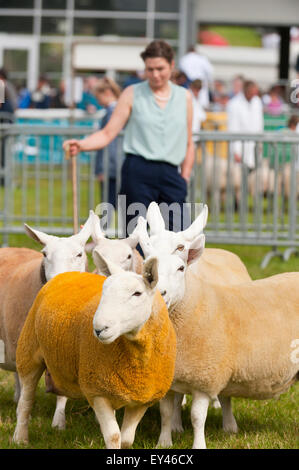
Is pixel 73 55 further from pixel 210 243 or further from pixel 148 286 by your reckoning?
pixel 148 286

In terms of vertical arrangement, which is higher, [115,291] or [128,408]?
[115,291]

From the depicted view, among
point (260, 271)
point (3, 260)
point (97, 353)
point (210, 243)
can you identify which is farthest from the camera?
point (210, 243)

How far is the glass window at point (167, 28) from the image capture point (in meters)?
24.6

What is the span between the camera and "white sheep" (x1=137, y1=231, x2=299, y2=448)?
15.2ft

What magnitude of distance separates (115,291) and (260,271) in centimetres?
621

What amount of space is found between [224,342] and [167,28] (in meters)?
20.9

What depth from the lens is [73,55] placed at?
18.7 m

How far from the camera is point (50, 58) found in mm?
26203

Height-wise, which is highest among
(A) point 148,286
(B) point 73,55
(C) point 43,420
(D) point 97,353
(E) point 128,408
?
(B) point 73,55

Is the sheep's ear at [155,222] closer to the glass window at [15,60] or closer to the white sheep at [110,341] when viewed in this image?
the white sheep at [110,341]

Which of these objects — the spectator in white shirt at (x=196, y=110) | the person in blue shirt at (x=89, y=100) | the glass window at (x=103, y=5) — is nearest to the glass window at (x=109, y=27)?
the glass window at (x=103, y=5)

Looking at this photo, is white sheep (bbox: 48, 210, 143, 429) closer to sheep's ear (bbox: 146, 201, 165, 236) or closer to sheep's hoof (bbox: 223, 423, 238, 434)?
sheep's ear (bbox: 146, 201, 165, 236)

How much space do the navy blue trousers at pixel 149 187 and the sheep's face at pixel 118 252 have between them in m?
1.00

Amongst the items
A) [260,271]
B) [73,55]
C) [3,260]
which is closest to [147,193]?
[3,260]
